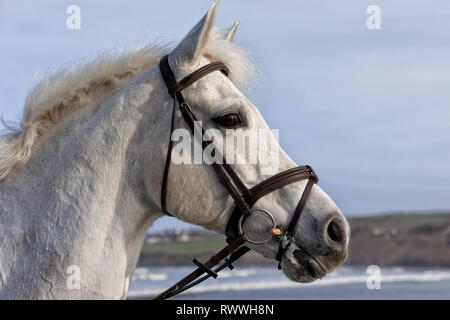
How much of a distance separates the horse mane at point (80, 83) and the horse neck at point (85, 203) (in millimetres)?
77

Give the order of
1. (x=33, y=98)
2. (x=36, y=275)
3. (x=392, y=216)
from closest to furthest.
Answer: (x=36, y=275) < (x=33, y=98) < (x=392, y=216)

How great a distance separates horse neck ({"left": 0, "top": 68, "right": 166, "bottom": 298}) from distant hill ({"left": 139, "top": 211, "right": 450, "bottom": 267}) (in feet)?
132

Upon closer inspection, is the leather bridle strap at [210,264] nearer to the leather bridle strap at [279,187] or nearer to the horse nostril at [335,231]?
the leather bridle strap at [279,187]

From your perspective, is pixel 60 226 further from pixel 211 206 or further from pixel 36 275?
pixel 211 206

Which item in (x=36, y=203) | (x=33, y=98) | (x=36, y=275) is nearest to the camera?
(x=36, y=275)

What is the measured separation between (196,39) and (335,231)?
1.34 m

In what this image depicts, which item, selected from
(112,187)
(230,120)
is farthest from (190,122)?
(112,187)

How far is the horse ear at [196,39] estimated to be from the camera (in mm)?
3125

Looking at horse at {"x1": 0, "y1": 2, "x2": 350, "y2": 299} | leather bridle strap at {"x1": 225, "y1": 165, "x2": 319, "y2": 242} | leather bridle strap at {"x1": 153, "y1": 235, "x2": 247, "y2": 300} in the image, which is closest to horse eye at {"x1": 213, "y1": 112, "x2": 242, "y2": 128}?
horse at {"x1": 0, "y1": 2, "x2": 350, "y2": 299}

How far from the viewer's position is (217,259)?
3291mm

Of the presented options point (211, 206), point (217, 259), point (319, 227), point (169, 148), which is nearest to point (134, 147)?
point (169, 148)

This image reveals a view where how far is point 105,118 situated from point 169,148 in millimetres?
440

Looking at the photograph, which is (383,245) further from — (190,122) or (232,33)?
(190,122)
